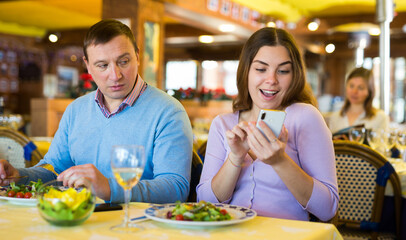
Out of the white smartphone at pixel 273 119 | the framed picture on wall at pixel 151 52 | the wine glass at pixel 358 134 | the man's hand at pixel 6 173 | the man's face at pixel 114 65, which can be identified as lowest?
the man's hand at pixel 6 173

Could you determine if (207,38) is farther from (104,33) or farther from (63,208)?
(63,208)

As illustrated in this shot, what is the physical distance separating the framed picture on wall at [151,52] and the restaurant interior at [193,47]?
0.04 ft

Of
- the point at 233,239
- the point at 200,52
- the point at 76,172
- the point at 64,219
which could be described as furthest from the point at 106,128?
the point at 200,52

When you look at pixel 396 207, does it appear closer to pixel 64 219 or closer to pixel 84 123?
pixel 84 123

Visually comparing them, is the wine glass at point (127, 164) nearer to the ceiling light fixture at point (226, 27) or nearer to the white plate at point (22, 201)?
the white plate at point (22, 201)

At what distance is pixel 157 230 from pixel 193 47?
1469 cm

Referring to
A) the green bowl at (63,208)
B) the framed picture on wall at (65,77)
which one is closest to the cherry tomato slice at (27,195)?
the green bowl at (63,208)

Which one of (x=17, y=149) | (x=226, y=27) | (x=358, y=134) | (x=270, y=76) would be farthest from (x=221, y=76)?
(x=270, y=76)

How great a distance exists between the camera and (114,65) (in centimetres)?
172

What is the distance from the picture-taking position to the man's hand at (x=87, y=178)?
4.23 feet

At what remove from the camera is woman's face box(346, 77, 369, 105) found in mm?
4398

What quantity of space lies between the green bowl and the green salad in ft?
0.64

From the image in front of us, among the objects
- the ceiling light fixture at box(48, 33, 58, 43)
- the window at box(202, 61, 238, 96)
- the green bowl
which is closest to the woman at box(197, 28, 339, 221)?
the green bowl

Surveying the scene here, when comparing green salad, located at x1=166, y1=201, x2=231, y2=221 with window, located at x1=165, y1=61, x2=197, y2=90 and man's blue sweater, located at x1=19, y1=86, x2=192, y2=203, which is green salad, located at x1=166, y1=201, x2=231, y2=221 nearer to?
man's blue sweater, located at x1=19, y1=86, x2=192, y2=203
